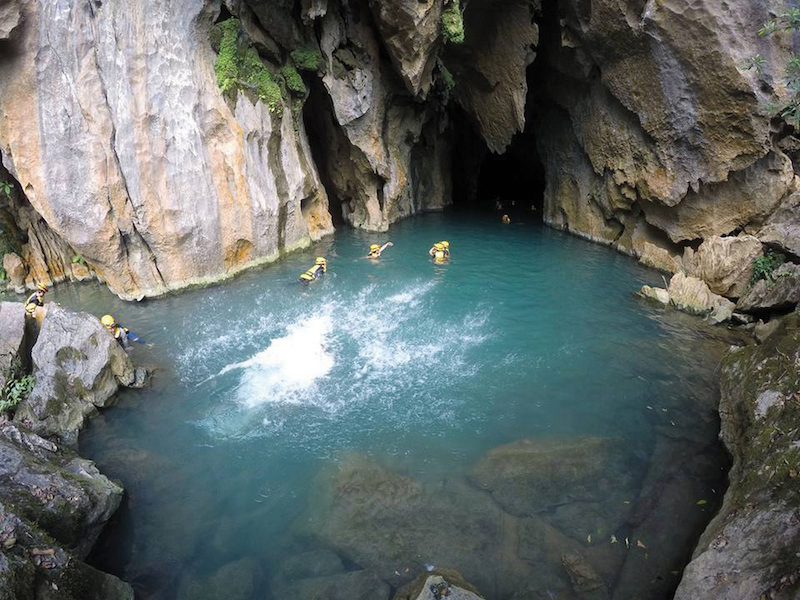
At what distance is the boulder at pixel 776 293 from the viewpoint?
37.1 ft

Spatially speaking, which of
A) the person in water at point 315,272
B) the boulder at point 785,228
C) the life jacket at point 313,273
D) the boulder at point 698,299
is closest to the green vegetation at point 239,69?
the person in water at point 315,272

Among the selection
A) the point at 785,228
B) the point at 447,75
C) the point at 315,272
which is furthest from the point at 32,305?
the point at 785,228

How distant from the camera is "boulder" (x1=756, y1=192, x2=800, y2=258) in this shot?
12875 mm

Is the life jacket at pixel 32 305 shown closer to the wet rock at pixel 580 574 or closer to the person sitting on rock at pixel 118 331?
the person sitting on rock at pixel 118 331

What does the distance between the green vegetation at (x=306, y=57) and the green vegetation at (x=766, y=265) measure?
52.8ft

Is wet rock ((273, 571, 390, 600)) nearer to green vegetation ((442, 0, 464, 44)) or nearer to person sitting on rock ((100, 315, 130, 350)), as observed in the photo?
person sitting on rock ((100, 315, 130, 350))

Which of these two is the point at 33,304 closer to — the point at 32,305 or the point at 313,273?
the point at 32,305

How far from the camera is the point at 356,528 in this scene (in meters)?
6.54

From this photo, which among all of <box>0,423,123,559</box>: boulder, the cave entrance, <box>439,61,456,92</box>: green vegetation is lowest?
<box>0,423,123,559</box>: boulder

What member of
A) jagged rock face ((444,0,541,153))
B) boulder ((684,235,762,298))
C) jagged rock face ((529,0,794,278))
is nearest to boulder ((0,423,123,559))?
boulder ((684,235,762,298))

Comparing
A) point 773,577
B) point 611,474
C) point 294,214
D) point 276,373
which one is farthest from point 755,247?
point 294,214

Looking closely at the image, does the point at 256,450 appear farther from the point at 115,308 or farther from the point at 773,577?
the point at 115,308

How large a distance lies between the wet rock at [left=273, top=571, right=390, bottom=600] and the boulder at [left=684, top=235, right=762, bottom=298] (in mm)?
13096

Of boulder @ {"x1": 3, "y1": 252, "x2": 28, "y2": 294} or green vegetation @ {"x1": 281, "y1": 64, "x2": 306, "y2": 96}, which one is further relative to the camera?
green vegetation @ {"x1": 281, "y1": 64, "x2": 306, "y2": 96}
